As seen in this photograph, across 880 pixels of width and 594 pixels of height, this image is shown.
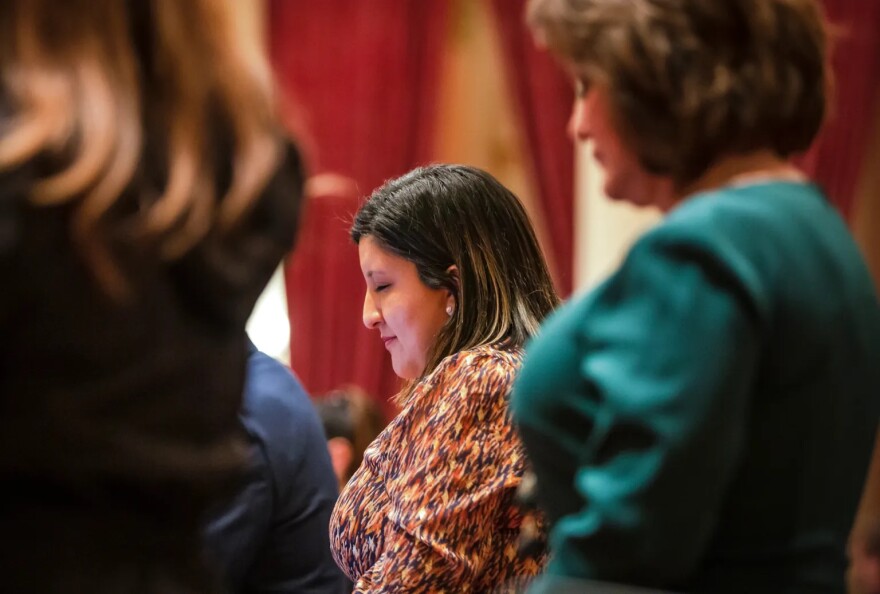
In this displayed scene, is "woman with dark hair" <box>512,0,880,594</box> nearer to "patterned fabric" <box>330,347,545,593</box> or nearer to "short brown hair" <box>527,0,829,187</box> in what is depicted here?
"short brown hair" <box>527,0,829,187</box>

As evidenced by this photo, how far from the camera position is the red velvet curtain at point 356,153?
4461 millimetres

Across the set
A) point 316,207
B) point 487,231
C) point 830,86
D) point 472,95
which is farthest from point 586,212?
point 830,86

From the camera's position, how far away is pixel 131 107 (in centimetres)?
87

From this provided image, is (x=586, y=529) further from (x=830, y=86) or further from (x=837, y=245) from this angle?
(x=830, y=86)

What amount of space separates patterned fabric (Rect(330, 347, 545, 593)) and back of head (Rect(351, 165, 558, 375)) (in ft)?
0.37

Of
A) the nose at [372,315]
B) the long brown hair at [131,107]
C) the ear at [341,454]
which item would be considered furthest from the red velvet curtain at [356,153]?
the long brown hair at [131,107]

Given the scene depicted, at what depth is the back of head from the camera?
1.78m

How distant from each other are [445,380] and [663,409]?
2.17 ft

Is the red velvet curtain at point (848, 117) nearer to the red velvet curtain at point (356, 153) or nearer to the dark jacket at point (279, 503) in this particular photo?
the red velvet curtain at point (356, 153)

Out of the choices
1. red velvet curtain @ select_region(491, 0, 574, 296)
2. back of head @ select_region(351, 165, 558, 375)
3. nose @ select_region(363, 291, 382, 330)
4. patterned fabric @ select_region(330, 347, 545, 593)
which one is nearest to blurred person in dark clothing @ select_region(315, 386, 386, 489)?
red velvet curtain @ select_region(491, 0, 574, 296)

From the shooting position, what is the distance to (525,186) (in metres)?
4.41

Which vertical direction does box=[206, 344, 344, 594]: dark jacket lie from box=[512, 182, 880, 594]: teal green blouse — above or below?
below

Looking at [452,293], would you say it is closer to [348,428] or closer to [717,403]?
[717,403]

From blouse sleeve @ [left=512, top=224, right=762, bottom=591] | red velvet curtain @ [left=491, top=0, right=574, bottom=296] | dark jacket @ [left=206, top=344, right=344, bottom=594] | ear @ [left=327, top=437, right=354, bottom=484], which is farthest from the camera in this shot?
red velvet curtain @ [left=491, top=0, right=574, bottom=296]
